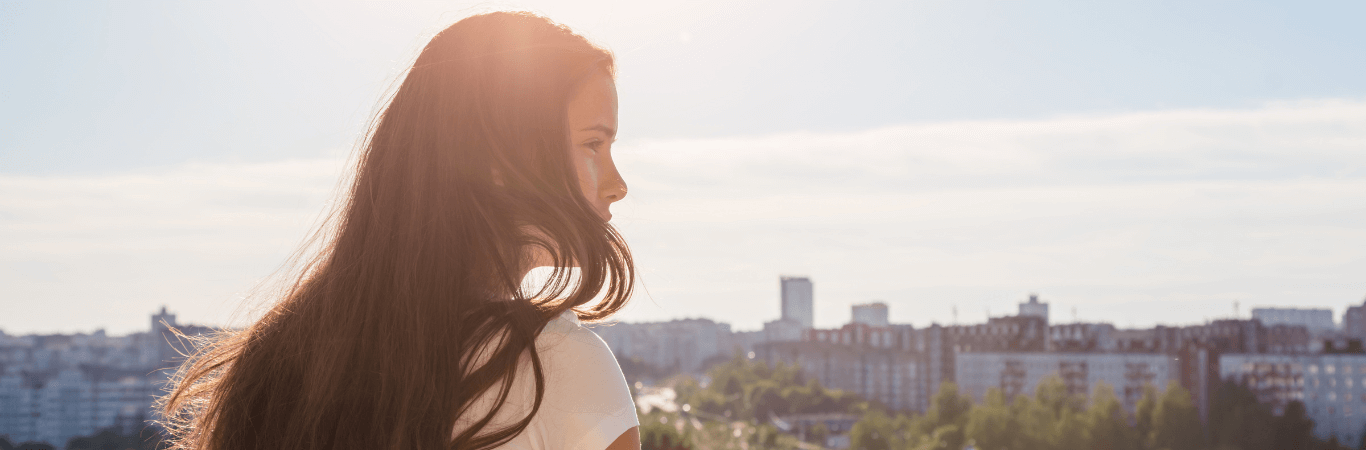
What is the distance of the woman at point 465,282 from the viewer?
1.97ft

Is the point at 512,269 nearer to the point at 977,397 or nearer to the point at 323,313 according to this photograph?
the point at 323,313

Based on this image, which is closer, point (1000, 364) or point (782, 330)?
point (1000, 364)

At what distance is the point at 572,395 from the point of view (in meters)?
0.59

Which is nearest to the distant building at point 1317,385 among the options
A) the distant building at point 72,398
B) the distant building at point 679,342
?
the distant building at point 72,398

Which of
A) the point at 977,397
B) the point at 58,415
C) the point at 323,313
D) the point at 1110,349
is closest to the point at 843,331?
the point at 977,397


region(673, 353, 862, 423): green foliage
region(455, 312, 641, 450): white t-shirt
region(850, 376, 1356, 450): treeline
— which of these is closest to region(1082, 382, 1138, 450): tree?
region(850, 376, 1356, 450): treeline

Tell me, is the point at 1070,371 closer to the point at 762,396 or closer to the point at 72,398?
the point at 762,396

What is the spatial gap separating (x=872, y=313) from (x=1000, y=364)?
52.8ft

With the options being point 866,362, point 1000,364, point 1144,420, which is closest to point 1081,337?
point 1000,364

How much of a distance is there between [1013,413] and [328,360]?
25673 mm

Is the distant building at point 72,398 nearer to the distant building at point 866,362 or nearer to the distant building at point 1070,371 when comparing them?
the distant building at point 1070,371

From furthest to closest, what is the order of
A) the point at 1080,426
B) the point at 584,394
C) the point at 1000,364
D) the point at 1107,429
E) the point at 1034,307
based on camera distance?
the point at 1034,307 < the point at 1000,364 < the point at 1080,426 < the point at 1107,429 < the point at 584,394

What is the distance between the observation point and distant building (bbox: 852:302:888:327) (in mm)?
47125

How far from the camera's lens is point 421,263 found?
2.08 feet
